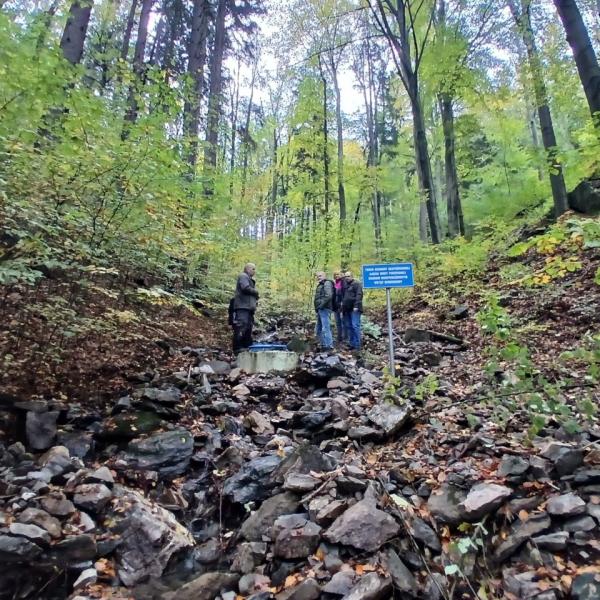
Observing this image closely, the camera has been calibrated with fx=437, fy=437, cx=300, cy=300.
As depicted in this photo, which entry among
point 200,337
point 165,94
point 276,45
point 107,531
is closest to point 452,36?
point 276,45

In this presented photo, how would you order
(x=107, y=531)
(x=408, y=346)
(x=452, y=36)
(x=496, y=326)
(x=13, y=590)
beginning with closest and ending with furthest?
(x=13, y=590), (x=107, y=531), (x=496, y=326), (x=408, y=346), (x=452, y=36)

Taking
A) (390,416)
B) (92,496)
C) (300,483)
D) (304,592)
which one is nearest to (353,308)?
(390,416)

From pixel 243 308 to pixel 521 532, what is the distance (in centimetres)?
655

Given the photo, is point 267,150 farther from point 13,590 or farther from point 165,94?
point 13,590

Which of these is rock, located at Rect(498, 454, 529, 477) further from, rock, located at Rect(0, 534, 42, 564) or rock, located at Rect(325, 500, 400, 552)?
rock, located at Rect(0, 534, 42, 564)

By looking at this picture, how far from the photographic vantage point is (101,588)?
335 centimetres

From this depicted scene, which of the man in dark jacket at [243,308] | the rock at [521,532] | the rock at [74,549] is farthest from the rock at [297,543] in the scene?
the man in dark jacket at [243,308]

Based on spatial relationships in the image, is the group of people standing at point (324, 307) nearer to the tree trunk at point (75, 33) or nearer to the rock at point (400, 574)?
the tree trunk at point (75, 33)

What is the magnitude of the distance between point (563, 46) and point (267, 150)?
63.8 feet

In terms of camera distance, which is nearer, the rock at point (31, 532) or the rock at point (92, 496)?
the rock at point (31, 532)

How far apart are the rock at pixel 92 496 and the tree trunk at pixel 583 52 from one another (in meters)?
9.07

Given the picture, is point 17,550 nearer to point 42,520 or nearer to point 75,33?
point 42,520

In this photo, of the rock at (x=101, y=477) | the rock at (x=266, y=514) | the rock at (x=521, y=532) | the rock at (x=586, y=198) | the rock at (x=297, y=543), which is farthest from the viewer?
the rock at (x=586, y=198)

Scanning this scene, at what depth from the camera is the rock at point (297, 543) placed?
3.43 m
